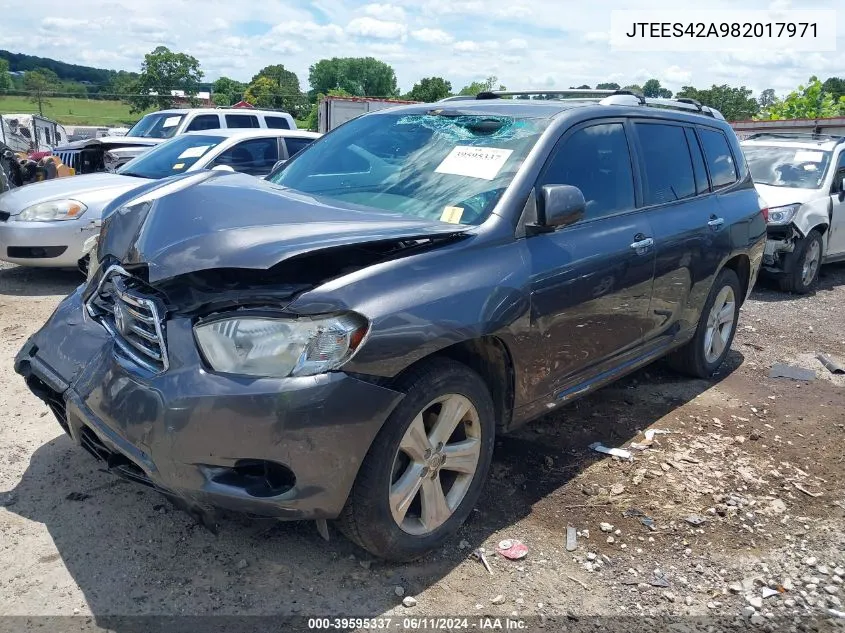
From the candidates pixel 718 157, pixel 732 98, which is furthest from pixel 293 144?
pixel 732 98

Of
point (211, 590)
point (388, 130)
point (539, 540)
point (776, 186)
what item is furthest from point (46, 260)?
point (776, 186)

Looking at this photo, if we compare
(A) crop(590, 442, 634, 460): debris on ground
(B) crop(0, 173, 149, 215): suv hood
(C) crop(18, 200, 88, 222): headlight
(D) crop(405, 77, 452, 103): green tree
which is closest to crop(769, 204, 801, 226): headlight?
(A) crop(590, 442, 634, 460): debris on ground

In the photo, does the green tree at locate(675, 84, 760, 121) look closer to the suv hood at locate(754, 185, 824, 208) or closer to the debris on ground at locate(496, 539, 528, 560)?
the suv hood at locate(754, 185, 824, 208)

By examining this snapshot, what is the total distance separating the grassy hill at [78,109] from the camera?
204ft

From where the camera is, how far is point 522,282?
313 cm

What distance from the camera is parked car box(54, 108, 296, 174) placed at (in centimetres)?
1073

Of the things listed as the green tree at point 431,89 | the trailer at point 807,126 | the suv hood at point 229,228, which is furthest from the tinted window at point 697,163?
the green tree at point 431,89

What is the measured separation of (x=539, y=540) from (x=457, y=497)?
468mm

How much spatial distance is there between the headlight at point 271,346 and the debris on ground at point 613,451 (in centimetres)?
219

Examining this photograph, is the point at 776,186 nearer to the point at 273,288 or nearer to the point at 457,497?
the point at 457,497

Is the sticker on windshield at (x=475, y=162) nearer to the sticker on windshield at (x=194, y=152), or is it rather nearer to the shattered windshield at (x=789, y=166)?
the sticker on windshield at (x=194, y=152)

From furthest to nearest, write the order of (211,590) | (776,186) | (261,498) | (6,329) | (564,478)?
1. (776,186)
2. (6,329)
3. (564,478)
4. (211,590)
5. (261,498)

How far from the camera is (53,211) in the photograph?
6.78 m

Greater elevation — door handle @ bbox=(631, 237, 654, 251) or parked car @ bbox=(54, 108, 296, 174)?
parked car @ bbox=(54, 108, 296, 174)
